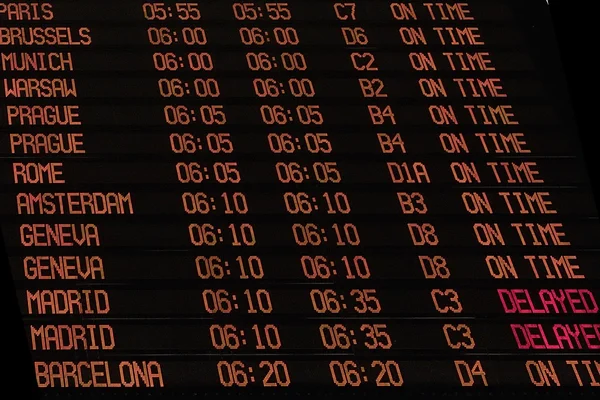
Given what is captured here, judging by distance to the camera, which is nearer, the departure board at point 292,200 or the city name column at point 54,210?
the city name column at point 54,210

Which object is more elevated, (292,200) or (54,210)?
(54,210)

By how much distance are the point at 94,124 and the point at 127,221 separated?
852mm

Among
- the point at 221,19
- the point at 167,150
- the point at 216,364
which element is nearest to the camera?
the point at 216,364

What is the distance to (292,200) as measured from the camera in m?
12.2

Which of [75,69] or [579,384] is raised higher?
[75,69]

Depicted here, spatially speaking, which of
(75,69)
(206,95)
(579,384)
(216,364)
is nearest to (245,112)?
(206,95)

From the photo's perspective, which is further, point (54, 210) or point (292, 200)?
point (292, 200)

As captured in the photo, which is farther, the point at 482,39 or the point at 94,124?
the point at 482,39

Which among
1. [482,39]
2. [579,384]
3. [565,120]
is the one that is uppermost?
[482,39]

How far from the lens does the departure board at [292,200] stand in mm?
11586

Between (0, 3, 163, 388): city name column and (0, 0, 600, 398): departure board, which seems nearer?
(0, 3, 163, 388): city name column

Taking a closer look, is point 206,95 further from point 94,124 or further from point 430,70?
point 430,70

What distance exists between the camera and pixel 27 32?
12883 millimetres

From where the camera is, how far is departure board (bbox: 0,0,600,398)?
38.0ft
